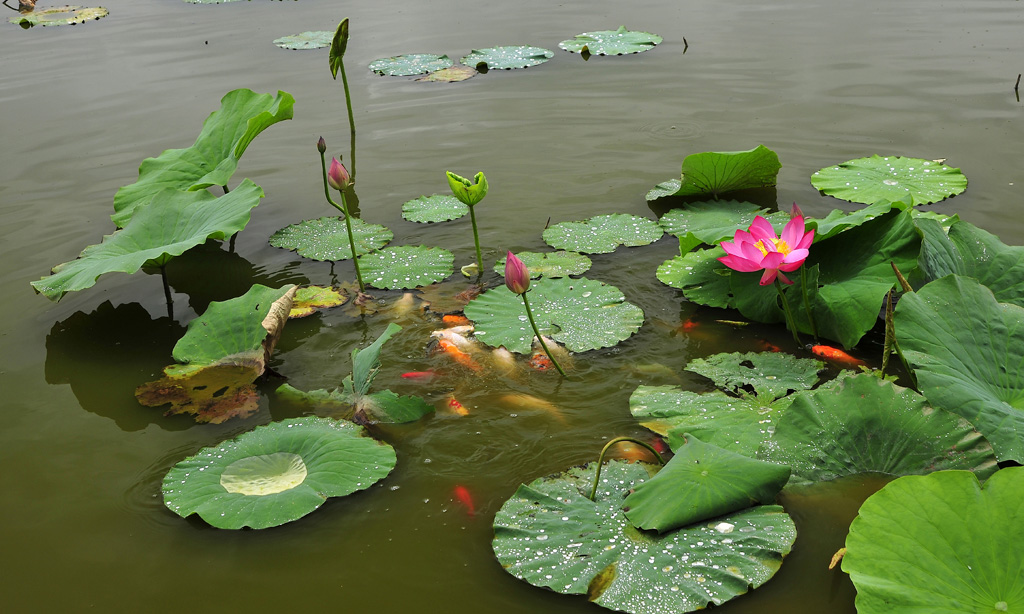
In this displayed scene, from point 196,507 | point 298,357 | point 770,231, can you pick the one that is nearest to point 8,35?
point 298,357

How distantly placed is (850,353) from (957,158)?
1996mm

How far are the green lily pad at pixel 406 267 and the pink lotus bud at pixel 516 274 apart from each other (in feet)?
2.92

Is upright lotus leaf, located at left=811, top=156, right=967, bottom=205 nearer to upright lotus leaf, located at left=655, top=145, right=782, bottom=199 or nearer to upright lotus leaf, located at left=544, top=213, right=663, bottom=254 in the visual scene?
upright lotus leaf, located at left=655, top=145, right=782, bottom=199

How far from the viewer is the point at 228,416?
8.50ft

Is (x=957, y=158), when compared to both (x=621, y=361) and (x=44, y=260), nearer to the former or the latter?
(x=621, y=361)

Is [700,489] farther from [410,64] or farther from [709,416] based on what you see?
[410,64]

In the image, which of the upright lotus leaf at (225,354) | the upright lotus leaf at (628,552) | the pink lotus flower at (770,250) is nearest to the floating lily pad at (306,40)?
the upright lotus leaf at (225,354)

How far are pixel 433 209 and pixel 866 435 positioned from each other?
7.95 ft

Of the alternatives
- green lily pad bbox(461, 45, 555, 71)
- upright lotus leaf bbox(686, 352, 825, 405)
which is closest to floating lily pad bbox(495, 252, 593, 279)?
upright lotus leaf bbox(686, 352, 825, 405)

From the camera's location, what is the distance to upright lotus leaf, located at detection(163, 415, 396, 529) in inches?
82.4

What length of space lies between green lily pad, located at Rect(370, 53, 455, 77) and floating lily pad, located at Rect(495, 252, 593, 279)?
2947 millimetres

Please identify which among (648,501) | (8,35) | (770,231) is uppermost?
(8,35)

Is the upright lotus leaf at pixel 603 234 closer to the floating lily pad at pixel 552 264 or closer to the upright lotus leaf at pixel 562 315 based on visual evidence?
the floating lily pad at pixel 552 264

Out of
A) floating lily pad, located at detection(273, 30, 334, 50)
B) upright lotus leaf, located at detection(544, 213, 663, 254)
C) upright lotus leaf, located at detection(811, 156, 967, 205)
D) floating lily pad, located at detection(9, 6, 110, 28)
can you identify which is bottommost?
upright lotus leaf, located at detection(544, 213, 663, 254)
